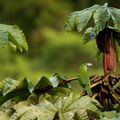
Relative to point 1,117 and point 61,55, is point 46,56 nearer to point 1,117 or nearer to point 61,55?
point 61,55

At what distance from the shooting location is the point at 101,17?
1480 mm

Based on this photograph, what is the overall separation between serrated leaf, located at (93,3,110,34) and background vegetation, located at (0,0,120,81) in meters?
4.88

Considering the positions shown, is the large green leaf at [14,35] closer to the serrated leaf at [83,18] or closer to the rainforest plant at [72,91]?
the rainforest plant at [72,91]

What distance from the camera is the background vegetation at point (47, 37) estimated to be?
26.2 feet

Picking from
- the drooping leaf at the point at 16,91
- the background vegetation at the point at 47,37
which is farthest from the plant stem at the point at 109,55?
the background vegetation at the point at 47,37

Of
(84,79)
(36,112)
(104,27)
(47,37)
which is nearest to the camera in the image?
(36,112)

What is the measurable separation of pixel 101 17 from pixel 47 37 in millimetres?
8424

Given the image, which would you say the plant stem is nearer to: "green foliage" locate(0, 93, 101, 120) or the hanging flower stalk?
the hanging flower stalk

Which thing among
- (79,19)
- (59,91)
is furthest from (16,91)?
(79,19)

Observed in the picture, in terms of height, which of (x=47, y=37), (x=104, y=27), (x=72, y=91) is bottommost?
(x=47, y=37)

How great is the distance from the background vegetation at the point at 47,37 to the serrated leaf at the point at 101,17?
16.0 feet

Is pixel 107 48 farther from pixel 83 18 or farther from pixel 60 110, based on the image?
pixel 60 110

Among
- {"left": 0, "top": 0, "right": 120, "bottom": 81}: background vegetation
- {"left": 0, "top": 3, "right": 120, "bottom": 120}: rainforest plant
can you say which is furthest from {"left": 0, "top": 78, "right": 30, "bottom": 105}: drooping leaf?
{"left": 0, "top": 0, "right": 120, "bottom": 81}: background vegetation

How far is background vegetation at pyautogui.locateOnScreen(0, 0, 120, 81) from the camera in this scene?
26.2ft
